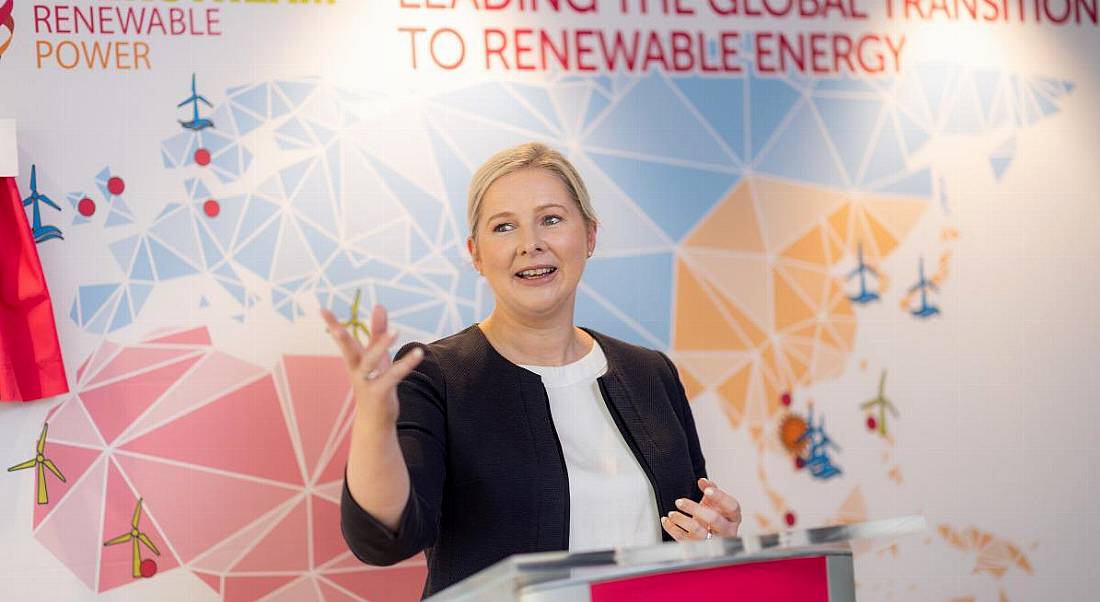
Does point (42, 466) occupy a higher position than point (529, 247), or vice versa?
point (529, 247)

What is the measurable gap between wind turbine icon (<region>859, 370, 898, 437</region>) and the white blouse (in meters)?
1.08

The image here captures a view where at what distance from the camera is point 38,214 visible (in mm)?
2729

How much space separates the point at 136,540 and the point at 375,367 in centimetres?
147

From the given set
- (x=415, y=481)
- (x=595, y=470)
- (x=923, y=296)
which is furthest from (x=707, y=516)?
(x=923, y=296)

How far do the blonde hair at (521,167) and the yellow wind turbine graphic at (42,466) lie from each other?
1.12 meters

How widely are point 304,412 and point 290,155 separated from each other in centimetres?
61

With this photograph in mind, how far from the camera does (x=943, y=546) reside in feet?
10.5

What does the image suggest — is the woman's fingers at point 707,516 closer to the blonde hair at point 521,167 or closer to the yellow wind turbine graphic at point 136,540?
the blonde hair at point 521,167


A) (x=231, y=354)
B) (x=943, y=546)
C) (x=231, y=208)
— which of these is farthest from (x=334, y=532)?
(x=943, y=546)

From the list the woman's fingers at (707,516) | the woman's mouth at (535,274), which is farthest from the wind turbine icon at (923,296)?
the woman's fingers at (707,516)

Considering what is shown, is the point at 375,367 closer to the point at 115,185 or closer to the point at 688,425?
the point at 688,425

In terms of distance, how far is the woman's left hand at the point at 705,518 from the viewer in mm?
1919

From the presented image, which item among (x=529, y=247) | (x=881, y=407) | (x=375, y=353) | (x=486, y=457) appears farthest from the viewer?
(x=881, y=407)

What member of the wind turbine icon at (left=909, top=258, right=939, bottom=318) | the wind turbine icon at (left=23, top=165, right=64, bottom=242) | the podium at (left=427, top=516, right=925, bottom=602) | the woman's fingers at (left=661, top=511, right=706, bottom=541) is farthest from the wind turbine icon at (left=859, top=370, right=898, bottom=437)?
the wind turbine icon at (left=23, top=165, right=64, bottom=242)
